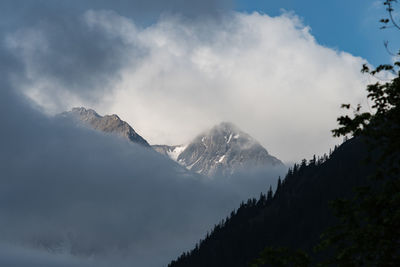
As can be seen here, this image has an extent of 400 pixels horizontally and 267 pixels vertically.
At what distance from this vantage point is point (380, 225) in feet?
75.9

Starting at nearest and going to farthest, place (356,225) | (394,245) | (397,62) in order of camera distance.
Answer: (394,245)
(356,225)
(397,62)

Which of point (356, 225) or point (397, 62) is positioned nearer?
point (356, 225)

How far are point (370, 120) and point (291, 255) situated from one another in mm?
7112

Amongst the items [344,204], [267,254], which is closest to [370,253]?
[344,204]

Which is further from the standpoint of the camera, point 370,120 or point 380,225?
point 370,120

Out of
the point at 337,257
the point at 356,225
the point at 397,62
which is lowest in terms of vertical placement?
the point at 337,257

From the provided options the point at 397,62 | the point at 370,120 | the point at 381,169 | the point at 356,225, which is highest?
the point at 397,62

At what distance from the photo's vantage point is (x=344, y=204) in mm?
24969

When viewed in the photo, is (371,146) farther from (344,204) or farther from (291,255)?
(291,255)

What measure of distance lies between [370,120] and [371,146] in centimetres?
127

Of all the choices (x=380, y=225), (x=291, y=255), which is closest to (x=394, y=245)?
(x=380, y=225)

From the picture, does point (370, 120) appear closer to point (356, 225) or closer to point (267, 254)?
point (356, 225)

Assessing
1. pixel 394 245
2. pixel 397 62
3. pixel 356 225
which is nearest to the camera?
pixel 394 245

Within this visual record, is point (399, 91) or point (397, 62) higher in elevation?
point (397, 62)
